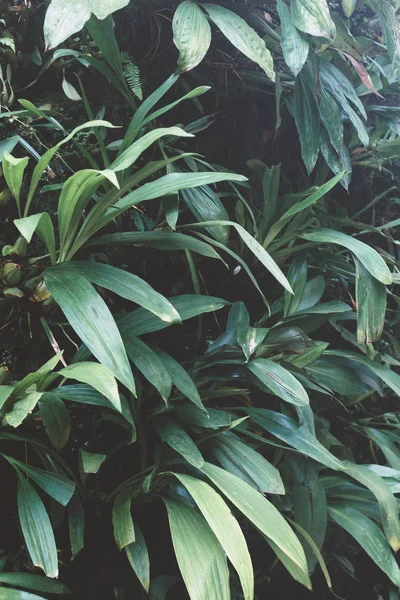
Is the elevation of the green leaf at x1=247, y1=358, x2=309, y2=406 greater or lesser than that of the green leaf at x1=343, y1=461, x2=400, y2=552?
greater

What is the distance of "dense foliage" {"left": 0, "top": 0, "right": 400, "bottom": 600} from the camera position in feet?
2.19

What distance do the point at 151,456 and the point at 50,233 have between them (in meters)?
0.41

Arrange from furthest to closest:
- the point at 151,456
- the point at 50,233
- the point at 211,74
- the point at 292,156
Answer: the point at 292,156, the point at 211,74, the point at 151,456, the point at 50,233

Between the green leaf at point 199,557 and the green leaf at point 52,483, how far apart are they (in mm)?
151

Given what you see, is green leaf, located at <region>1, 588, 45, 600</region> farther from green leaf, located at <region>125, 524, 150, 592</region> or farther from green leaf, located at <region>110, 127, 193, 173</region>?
green leaf, located at <region>110, 127, 193, 173</region>

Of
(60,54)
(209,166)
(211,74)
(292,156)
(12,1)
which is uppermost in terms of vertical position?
(12,1)

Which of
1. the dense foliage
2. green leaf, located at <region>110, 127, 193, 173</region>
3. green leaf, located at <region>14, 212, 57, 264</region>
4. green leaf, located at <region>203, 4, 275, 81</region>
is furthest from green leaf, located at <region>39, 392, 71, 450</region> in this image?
green leaf, located at <region>203, 4, 275, 81</region>

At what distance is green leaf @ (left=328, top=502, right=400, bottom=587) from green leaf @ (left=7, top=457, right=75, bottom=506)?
480 millimetres

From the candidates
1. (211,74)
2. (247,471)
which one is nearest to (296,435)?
(247,471)

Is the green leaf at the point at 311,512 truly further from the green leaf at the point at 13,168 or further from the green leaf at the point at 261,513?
Answer: the green leaf at the point at 13,168

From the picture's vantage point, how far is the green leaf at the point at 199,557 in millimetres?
576

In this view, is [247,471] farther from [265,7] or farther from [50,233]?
[265,7]

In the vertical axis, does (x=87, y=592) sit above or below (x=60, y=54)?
below

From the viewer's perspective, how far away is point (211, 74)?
3.69 ft
